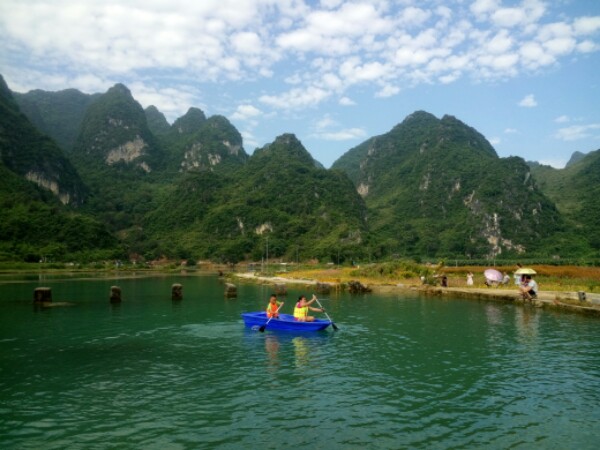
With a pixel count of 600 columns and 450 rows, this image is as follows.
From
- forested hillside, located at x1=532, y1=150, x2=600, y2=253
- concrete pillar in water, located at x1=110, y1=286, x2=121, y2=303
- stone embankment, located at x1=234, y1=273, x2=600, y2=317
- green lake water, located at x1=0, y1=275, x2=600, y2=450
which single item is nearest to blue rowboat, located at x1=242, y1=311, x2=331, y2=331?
green lake water, located at x1=0, y1=275, x2=600, y2=450

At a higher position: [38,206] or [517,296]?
[38,206]

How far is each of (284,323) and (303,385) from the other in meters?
8.67

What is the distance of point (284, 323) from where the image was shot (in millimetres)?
22203

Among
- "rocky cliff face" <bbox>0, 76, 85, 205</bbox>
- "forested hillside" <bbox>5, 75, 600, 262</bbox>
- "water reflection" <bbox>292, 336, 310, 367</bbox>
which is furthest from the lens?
"rocky cliff face" <bbox>0, 76, 85, 205</bbox>

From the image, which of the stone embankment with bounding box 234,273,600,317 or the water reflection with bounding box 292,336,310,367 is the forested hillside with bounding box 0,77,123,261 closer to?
the stone embankment with bounding box 234,273,600,317

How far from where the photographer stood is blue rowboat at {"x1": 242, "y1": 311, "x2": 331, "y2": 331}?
71.3 ft

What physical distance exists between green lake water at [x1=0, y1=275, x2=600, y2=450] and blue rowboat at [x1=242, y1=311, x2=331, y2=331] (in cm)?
49

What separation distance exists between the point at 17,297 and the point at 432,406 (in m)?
37.2

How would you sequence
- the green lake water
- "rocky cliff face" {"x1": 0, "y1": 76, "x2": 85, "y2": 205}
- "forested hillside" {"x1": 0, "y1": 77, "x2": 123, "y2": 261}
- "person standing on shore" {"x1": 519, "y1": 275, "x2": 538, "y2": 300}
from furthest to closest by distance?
"rocky cliff face" {"x1": 0, "y1": 76, "x2": 85, "y2": 205}
"forested hillside" {"x1": 0, "y1": 77, "x2": 123, "y2": 261}
"person standing on shore" {"x1": 519, "y1": 275, "x2": 538, "y2": 300}
the green lake water

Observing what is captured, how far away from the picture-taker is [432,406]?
38.0ft

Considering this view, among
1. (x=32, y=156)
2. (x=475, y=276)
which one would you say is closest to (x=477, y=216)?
(x=475, y=276)

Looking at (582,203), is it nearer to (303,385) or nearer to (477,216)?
(477,216)

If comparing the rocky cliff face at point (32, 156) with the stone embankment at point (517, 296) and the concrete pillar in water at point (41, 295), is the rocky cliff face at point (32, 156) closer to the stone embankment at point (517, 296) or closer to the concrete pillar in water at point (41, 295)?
the concrete pillar in water at point (41, 295)

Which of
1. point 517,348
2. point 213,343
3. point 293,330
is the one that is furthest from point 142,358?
point 517,348
